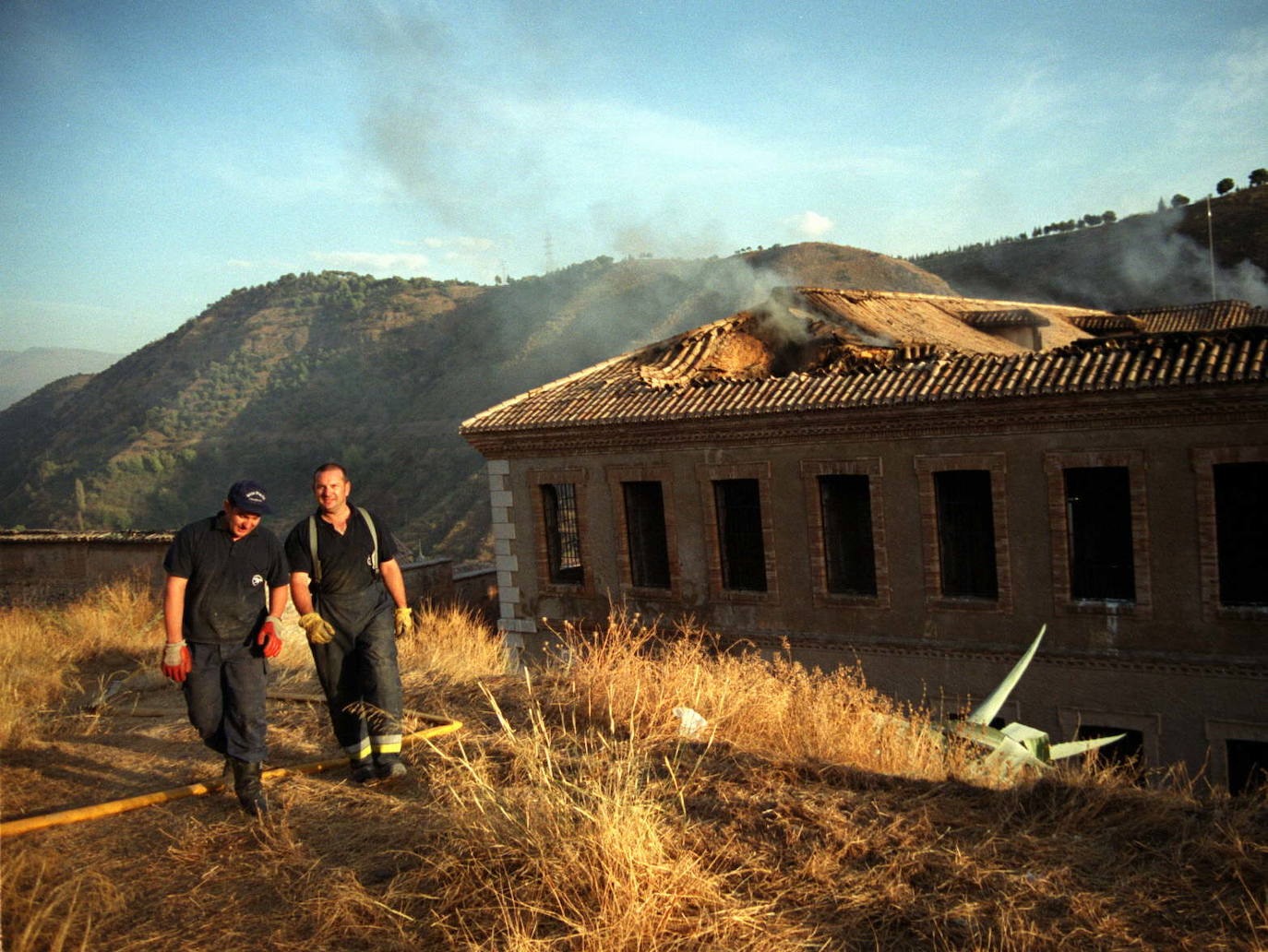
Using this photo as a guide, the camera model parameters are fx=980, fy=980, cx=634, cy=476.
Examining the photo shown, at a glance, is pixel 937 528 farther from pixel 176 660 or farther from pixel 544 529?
pixel 176 660

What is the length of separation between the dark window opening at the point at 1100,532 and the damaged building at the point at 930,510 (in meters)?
0.03

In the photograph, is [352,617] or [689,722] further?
[689,722]

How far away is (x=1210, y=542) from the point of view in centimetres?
1186

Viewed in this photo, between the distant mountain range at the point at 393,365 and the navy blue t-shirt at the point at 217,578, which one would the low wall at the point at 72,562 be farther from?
the distant mountain range at the point at 393,365

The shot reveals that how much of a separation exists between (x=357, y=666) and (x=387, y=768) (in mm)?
690

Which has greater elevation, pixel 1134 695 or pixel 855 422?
pixel 855 422

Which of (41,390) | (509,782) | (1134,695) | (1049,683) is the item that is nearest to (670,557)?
(1049,683)

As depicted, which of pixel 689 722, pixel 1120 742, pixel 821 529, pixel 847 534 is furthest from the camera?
pixel 847 534

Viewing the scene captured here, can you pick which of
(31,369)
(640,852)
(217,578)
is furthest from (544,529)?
(31,369)

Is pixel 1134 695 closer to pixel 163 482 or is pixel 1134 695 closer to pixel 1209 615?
pixel 1209 615

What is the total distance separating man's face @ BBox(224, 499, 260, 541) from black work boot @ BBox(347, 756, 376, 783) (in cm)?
161

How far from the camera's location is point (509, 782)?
18.8ft

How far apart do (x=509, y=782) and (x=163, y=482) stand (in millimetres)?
54732

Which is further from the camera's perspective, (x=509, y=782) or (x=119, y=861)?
(x=509, y=782)
